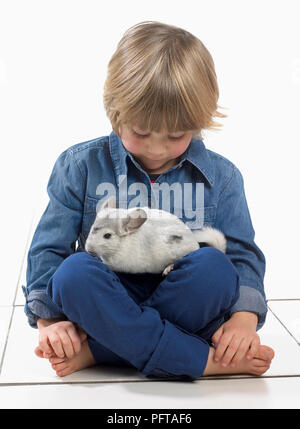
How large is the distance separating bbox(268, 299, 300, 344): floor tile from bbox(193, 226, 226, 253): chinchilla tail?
0.80 feet

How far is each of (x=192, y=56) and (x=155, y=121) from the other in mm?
118

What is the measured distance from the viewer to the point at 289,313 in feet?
4.46

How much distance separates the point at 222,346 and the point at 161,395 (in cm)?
14

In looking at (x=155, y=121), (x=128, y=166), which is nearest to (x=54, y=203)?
(x=128, y=166)

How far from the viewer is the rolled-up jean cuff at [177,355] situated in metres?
1.04

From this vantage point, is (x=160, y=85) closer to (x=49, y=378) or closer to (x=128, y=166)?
(x=128, y=166)

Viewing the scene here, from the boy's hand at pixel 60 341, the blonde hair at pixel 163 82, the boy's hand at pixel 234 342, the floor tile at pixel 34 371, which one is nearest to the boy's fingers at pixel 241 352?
the boy's hand at pixel 234 342

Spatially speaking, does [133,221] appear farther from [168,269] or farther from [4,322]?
[4,322]

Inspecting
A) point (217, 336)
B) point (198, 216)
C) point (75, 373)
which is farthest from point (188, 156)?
point (75, 373)

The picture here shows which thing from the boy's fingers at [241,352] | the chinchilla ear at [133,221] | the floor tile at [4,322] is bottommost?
the floor tile at [4,322]

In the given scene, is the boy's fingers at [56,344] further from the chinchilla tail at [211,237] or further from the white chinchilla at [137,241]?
the chinchilla tail at [211,237]

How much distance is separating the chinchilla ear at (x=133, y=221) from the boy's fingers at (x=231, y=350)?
0.24m

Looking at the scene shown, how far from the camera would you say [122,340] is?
1026mm

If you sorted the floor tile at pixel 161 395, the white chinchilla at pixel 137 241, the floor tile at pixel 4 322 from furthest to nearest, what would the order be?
1. the floor tile at pixel 4 322
2. the white chinchilla at pixel 137 241
3. the floor tile at pixel 161 395
